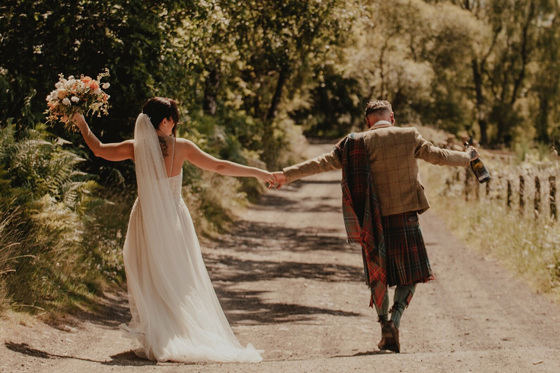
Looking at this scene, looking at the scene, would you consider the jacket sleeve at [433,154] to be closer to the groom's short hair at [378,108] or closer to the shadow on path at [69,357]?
the groom's short hair at [378,108]

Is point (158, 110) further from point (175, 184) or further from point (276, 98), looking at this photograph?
point (276, 98)

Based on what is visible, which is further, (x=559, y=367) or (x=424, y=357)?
(x=424, y=357)

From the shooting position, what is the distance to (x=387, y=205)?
6.67m

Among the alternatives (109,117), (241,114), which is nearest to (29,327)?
(109,117)

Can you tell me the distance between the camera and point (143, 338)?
641 centimetres

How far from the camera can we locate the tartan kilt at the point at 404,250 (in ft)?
22.1

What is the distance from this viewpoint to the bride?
255 inches

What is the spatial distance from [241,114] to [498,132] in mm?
30242

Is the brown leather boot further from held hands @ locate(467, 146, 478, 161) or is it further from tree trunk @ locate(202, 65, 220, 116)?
tree trunk @ locate(202, 65, 220, 116)

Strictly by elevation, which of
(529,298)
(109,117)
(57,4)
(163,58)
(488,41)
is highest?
(488,41)

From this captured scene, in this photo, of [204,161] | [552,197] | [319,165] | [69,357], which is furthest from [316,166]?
[552,197]

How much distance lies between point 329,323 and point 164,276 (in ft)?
8.01

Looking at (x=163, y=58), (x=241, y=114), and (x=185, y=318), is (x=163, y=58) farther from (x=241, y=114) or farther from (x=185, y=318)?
(x=241, y=114)

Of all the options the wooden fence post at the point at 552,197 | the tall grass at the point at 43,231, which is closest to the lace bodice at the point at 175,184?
the tall grass at the point at 43,231
